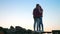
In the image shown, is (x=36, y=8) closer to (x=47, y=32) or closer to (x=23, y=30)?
(x=47, y=32)

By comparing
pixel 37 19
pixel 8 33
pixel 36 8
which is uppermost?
pixel 36 8

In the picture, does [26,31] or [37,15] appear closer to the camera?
[37,15]

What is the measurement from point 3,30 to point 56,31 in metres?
17.6

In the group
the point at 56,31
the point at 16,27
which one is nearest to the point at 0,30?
the point at 16,27

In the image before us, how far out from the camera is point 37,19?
41.6 m

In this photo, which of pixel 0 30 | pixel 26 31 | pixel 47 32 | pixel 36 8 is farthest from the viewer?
pixel 26 31

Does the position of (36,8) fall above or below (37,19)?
above

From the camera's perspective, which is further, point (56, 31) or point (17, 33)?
point (17, 33)

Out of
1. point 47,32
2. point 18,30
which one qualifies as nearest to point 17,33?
point 18,30

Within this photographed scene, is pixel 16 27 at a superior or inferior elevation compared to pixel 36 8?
inferior

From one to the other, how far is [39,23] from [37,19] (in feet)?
5.66

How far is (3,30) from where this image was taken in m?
49.4

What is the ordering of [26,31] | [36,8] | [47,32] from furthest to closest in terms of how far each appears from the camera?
[26,31] → [47,32] → [36,8]

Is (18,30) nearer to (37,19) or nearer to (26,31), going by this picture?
(26,31)
